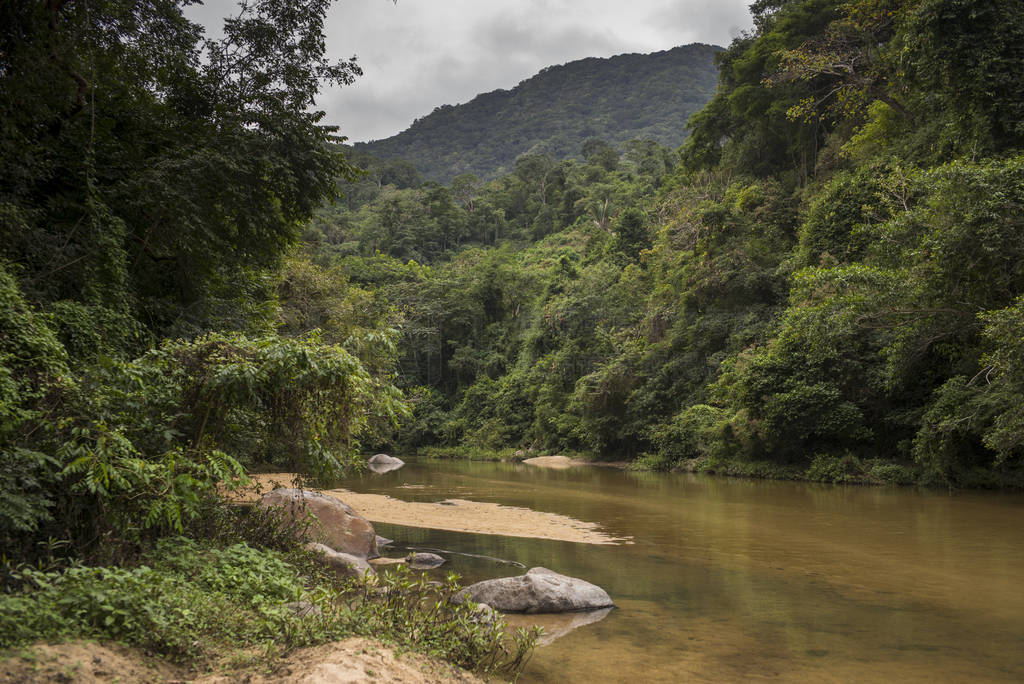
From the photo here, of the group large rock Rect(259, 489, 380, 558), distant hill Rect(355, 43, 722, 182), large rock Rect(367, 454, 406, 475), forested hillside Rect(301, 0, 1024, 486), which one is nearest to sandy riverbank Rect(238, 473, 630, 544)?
large rock Rect(259, 489, 380, 558)

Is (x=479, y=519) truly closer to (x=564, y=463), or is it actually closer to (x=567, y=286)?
(x=564, y=463)

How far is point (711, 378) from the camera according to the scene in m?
29.4

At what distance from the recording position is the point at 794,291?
22234mm

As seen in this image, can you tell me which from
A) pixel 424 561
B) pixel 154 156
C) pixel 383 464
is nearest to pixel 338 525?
pixel 424 561

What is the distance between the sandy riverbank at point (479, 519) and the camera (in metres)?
12.2

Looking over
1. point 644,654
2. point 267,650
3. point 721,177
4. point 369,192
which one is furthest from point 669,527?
point 369,192

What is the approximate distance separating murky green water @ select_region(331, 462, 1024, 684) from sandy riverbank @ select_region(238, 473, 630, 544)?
0.58 m

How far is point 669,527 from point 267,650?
33.6 ft

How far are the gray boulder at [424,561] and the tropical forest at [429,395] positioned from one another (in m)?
0.06

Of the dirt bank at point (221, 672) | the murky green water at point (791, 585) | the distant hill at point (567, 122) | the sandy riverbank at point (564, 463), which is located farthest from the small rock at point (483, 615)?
the distant hill at point (567, 122)

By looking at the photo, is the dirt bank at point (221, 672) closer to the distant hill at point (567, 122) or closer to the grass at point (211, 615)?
the grass at point (211, 615)

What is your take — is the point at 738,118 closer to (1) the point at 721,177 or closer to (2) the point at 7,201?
(1) the point at 721,177

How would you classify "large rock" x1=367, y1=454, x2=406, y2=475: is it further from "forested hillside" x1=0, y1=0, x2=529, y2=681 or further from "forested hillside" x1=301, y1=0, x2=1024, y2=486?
"forested hillside" x1=0, y1=0, x2=529, y2=681

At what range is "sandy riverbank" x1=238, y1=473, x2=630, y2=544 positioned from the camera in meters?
12.2
